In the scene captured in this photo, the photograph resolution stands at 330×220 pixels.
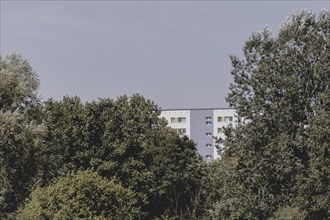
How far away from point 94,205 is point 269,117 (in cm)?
760

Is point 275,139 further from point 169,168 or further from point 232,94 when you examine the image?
point 169,168

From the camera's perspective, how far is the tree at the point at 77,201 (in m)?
25.5

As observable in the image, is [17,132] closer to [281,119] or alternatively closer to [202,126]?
[281,119]

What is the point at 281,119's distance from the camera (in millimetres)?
26016

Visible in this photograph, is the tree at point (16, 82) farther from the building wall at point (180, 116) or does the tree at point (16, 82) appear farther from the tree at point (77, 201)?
the building wall at point (180, 116)

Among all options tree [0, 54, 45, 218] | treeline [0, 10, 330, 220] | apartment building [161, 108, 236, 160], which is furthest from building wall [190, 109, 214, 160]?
tree [0, 54, 45, 218]

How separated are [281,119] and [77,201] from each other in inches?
325

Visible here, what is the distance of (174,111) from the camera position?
115000mm

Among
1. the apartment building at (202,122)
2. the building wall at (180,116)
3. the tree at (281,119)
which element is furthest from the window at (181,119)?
the tree at (281,119)

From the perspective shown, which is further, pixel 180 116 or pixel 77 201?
pixel 180 116

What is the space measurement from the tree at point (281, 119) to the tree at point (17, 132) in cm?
810

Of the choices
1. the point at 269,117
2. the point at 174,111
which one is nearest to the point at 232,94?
the point at 269,117

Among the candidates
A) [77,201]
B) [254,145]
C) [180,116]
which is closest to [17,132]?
[77,201]

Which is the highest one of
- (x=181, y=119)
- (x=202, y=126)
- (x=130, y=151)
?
(x=181, y=119)
